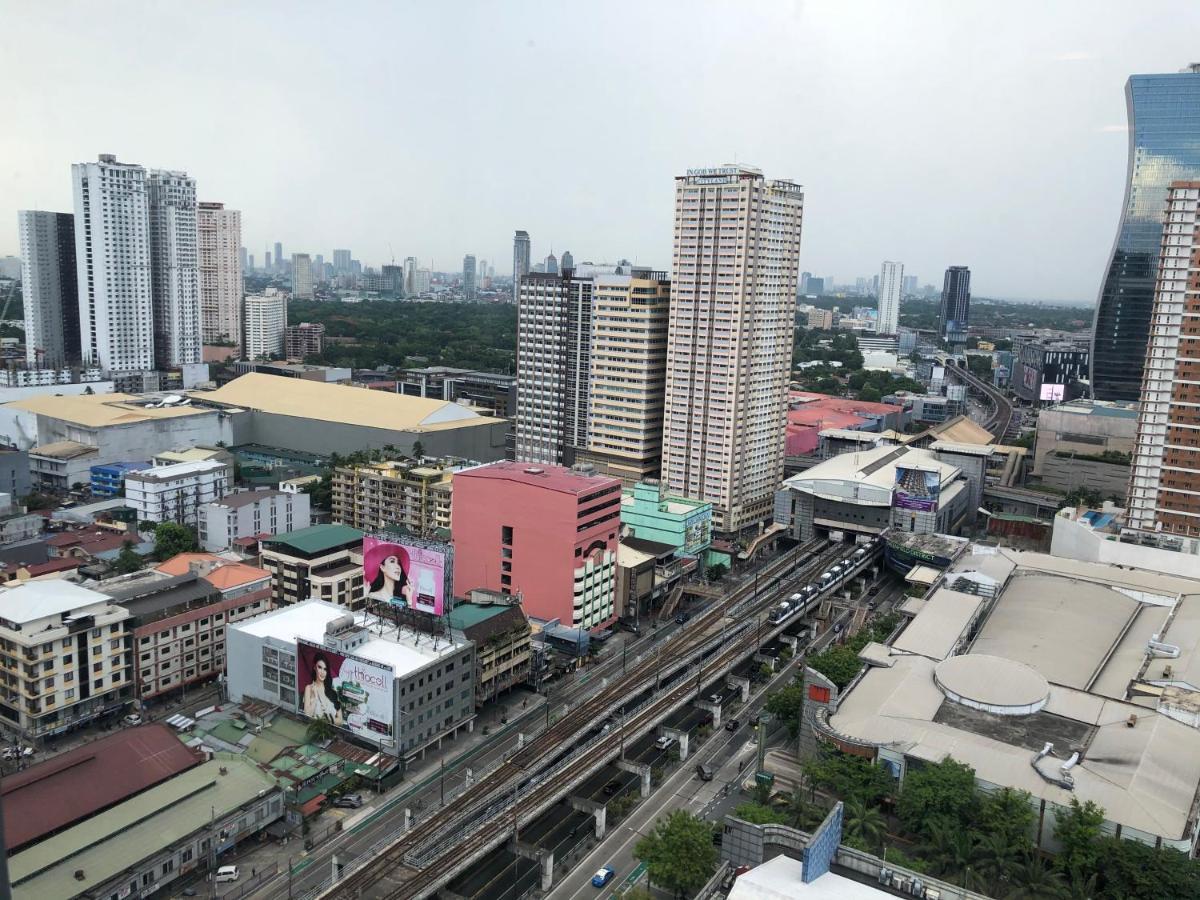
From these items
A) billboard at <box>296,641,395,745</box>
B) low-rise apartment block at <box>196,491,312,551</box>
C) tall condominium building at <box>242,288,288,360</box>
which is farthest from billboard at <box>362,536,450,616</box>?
tall condominium building at <box>242,288,288,360</box>

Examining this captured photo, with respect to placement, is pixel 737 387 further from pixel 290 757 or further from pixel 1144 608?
pixel 290 757

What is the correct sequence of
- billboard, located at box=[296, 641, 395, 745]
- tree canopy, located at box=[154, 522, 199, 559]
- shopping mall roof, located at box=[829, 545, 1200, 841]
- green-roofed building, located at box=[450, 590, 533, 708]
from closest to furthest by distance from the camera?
shopping mall roof, located at box=[829, 545, 1200, 841] < billboard, located at box=[296, 641, 395, 745] < green-roofed building, located at box=[450, 590, 533, 708] < tree canopy, located at box=[154, 522, 199, 559]

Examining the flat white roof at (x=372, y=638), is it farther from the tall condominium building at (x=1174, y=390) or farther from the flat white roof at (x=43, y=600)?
the tall condominium building at (x=1174, y=390)

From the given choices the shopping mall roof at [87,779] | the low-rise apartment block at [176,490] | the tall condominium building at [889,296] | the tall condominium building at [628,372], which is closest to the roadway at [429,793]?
the shopping mall roof at [87,779]

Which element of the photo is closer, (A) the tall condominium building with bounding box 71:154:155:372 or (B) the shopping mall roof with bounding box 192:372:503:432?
(B) the shopping mall roof with bounding box 192:372:503:432

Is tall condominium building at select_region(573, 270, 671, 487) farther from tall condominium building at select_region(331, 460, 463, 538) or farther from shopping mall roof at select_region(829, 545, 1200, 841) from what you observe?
shopping mall roof at select_region(829, 545, 1200, 841)

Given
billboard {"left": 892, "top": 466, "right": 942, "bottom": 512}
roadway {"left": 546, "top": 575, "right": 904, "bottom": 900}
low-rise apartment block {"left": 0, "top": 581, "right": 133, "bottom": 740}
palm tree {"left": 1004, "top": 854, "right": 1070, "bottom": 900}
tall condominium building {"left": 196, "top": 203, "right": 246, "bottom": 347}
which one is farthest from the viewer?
tall condominium building {"left": 196, "top": 203, "right": 246, "bottom": 347}
